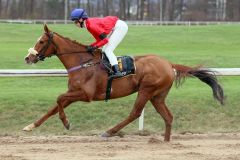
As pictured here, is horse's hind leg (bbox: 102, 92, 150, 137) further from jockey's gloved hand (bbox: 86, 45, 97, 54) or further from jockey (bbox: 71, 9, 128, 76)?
jockey's gloved hand (bbox: 86, 45, 97, 54)

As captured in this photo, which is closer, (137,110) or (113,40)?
(113,40)

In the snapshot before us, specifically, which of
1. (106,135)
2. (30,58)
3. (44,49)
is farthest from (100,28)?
(106,135)

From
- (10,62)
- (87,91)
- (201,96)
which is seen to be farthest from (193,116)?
(10,62)

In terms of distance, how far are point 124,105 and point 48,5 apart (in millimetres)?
78722

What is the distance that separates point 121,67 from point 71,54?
881 millimetres

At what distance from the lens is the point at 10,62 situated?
877 inches

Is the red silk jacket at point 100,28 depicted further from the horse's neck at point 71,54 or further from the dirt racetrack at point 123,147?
the dirt racetrack at point 123,147

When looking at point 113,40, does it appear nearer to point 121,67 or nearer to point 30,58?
point 121,67

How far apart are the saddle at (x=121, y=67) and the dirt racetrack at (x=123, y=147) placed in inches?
38.4

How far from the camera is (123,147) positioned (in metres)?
9.98

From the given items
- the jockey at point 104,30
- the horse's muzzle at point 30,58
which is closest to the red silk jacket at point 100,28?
the jockey at point 104,30

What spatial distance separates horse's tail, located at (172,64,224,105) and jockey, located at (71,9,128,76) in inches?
49.9

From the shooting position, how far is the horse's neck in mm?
10719

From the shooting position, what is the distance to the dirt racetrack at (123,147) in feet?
29.6
